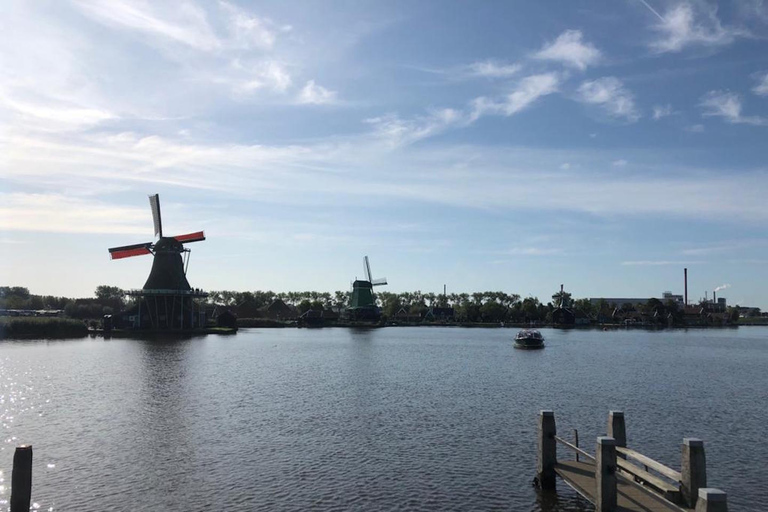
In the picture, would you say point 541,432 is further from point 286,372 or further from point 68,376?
point 68,376

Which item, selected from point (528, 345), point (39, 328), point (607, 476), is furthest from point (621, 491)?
point (39, 328)

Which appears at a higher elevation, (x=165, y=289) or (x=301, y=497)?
(x=165, y=289)

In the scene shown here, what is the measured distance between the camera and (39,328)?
100 meters

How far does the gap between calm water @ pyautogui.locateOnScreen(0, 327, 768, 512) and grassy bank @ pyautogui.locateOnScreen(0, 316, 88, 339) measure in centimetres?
4461

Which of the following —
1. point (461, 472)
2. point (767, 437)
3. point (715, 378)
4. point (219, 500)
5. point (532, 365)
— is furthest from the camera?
point (532, 365)

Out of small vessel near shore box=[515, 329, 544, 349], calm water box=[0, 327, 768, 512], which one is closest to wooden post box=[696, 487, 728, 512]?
calm water box=[0, 327, 768, 512]

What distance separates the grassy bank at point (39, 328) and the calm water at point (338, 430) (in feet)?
146

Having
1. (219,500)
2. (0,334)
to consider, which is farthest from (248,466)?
(0,334)

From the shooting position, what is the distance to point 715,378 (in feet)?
177

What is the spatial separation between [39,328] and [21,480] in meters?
98.2

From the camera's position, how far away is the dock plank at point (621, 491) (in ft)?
50.3

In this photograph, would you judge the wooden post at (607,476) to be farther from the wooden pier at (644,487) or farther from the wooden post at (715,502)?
the wooden post at (715,502)

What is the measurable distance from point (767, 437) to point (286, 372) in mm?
38234

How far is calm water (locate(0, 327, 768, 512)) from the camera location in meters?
20.0
